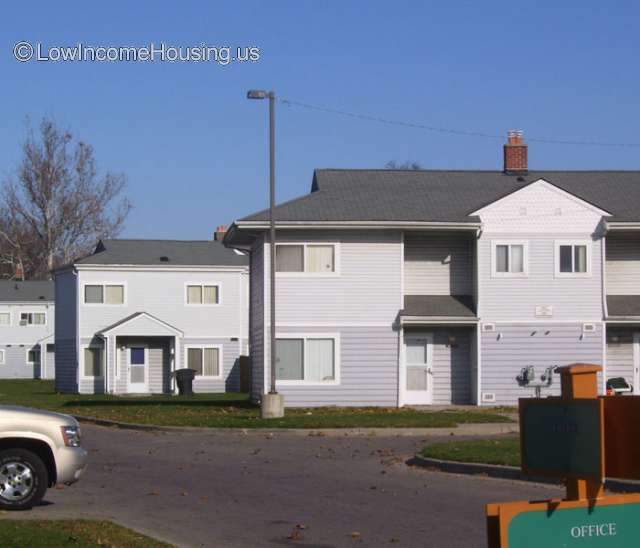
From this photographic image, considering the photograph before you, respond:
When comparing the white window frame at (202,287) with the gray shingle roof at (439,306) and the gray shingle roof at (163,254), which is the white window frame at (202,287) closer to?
the gray shingle roof at (163,254)

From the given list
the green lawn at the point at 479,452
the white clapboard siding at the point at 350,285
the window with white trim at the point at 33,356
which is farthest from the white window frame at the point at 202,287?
the green lawn at the point at 479,452

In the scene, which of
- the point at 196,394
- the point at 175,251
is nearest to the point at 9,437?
the point at 196,394

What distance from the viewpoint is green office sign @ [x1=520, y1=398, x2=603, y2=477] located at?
14.5ft

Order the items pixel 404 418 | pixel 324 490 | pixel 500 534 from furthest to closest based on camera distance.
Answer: pixel 404 418 → pixel 324 490 → pixel 500 534

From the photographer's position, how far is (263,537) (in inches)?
480

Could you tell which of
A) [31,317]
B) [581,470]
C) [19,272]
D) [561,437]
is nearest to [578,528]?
[581,470]

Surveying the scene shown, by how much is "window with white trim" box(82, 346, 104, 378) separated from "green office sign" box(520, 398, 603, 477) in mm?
49867

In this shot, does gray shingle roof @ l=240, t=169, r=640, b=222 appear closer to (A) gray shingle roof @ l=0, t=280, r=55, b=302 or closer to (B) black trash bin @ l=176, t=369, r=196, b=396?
(B) black trash bin @ l=176, t=369, r=196, b=396

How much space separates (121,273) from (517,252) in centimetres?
2419

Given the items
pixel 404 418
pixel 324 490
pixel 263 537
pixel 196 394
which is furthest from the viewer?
pixel 196 394

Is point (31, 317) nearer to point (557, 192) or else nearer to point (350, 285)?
point (350, 285)

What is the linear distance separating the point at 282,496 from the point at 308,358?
63.7ft

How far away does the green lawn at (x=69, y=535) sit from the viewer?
10805 mm

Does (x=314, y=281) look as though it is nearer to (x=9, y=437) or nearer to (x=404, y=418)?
(x=404, y=418)
